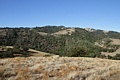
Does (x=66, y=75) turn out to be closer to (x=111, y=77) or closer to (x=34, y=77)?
(x=34, y=77)

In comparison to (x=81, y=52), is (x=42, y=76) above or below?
above

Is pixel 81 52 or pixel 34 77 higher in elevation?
pixel 34 77

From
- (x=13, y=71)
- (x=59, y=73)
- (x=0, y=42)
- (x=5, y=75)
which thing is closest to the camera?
(x=5, y=75)

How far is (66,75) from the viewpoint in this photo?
13.4 meters

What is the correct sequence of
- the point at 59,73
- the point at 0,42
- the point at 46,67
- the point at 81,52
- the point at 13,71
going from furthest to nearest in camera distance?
the point at 0,42 → the point at 81,52 → the point at 46,67 → the point at 59,73 → the point at 13,71

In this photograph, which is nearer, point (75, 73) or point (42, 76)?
point (42, 76)

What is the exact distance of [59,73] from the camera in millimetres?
13656

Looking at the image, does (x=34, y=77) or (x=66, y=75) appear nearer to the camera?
(x=34, y=77)

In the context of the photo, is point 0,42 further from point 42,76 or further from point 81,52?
point 42,76

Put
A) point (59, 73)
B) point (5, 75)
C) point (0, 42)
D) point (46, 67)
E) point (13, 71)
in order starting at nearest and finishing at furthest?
point (5, 75) < point (13, 71) < point (59, 73) < point (46, 67) < point (0, 42)

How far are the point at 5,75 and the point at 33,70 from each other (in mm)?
2372

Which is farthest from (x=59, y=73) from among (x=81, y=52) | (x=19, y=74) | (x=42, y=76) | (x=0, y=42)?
(x=0, y=42)

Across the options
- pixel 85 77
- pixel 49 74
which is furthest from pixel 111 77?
pixel 49 74

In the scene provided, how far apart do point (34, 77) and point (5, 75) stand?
2.09 m
